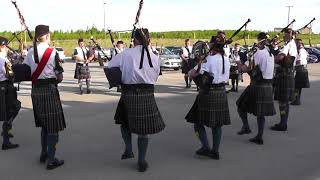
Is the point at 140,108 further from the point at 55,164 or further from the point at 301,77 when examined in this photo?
the point at 301,77

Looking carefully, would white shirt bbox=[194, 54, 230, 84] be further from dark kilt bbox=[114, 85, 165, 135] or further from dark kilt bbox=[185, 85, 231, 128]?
dark kilt bbox=[114, 85, 165, 135]

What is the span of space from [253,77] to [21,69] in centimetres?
356

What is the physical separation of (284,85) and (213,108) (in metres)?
2.79

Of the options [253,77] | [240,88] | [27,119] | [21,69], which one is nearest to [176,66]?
[240,88]

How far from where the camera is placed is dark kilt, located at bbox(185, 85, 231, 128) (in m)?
6.28

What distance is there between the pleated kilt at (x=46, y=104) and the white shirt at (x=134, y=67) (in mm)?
842

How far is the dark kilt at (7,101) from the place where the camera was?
23.0 ft

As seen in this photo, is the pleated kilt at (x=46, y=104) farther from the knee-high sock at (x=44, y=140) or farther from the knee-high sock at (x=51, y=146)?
the knee-high sock at (x=44, y=140)

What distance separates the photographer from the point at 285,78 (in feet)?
28.3

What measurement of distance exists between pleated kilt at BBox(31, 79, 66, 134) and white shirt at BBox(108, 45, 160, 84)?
0.84 metres

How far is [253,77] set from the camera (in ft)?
24.0

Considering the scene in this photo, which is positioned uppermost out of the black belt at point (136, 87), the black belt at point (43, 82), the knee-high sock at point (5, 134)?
the black belt at point (43, 82)

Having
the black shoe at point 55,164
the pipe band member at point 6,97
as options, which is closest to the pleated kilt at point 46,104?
the black shoe at point 55,164

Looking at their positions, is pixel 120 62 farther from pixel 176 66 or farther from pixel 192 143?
pixel 176 66
